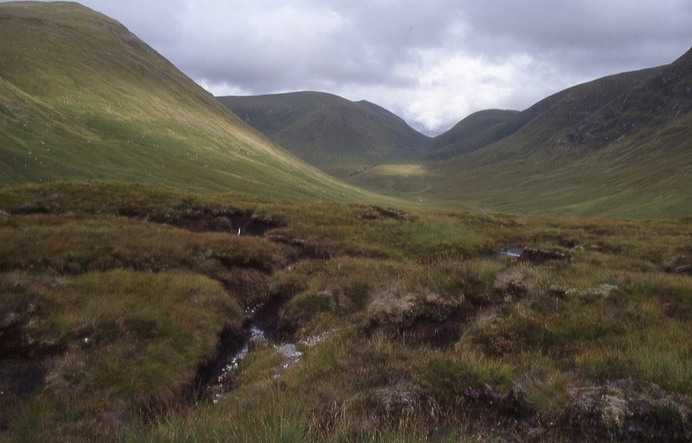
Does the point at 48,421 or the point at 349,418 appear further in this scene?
the point at 48,421

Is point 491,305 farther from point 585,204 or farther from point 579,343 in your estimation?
point 585,204

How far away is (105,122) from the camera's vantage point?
79688 mm

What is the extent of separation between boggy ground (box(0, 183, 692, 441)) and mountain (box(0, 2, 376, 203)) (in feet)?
120

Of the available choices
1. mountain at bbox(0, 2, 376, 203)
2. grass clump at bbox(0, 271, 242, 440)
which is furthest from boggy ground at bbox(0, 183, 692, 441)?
mountain at bbox(0, 2, 376, 203)

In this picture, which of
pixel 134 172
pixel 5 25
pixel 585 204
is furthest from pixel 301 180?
pixel 585 204

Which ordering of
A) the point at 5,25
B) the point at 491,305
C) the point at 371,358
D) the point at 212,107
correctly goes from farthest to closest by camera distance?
the point at 212,107
the point at 5,25
the point at 491,305
the point at 371,358

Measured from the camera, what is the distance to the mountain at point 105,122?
184ft

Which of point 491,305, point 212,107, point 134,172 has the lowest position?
point 134,172

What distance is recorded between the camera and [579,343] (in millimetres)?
10031

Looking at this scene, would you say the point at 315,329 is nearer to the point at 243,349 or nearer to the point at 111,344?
the point at 243,349

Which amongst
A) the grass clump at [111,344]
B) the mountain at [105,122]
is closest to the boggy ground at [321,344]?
the grass clump at [111,344]

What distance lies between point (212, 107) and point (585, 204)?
4849 inches

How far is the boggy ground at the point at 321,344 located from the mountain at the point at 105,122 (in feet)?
120

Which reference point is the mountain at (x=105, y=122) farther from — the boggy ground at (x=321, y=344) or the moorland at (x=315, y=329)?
the boggy ground at (x=321, y=344)
